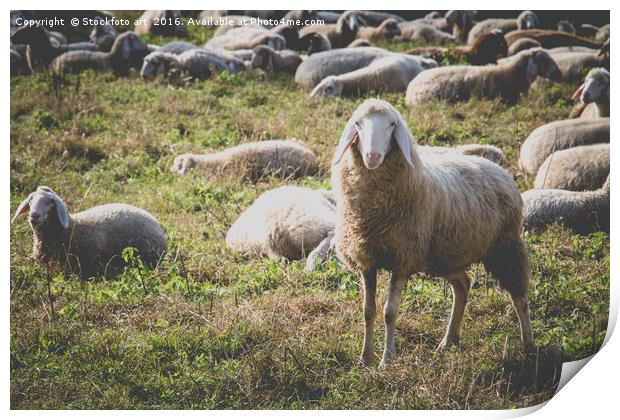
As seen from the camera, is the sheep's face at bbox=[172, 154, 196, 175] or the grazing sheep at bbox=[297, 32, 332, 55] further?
the grazing sheep at bbox=[297, 32, 332, 55]

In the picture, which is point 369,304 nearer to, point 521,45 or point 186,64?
point 186,64

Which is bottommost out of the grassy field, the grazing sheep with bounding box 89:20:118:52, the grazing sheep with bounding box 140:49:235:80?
the grassy field

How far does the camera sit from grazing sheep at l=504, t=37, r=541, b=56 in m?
12.5

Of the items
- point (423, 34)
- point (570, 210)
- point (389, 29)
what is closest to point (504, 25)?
point (423, 34)

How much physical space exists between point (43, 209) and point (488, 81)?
625cm

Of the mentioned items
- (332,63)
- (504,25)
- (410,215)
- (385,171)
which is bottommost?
(332,63)

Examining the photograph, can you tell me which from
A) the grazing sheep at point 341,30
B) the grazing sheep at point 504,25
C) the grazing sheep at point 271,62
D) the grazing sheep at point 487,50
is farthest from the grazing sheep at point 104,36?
the grazing sheep at point 504,25

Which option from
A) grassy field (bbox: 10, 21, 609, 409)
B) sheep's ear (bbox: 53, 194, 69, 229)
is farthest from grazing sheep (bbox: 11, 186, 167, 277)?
grassy field (bbox: 10, 21, 609, 409)

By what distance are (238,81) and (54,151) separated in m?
3.40

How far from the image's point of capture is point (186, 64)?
1152 centimetres

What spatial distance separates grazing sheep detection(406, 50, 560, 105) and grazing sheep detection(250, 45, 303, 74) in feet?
8.13

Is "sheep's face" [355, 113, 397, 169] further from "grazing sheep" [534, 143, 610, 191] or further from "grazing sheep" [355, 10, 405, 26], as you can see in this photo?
"grazing sheep" [355, 10, 405, 26]

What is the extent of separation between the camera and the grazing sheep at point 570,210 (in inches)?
271
